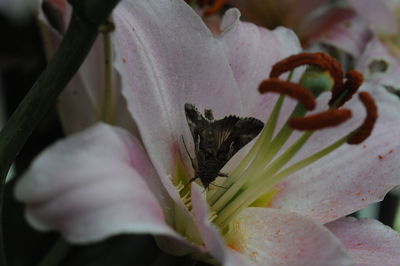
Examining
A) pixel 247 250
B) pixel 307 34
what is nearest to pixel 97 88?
pixel 247 250

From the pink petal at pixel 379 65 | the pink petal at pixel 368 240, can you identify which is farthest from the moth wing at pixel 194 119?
the pink petal at pixel 379 65

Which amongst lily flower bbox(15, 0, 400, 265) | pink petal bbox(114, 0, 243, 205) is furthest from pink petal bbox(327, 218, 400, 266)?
pink petal bbox(114, 0, 243, 205)

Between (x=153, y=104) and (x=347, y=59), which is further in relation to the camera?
(x=347, y=59)

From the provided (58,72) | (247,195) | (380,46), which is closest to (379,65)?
(380,46)

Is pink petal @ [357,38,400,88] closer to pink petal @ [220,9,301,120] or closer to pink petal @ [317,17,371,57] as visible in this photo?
pink petal @ [317,17,371,57]

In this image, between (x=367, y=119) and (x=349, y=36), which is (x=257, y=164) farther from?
(x=349, y=36)

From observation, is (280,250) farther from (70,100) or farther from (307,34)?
(307,34)
